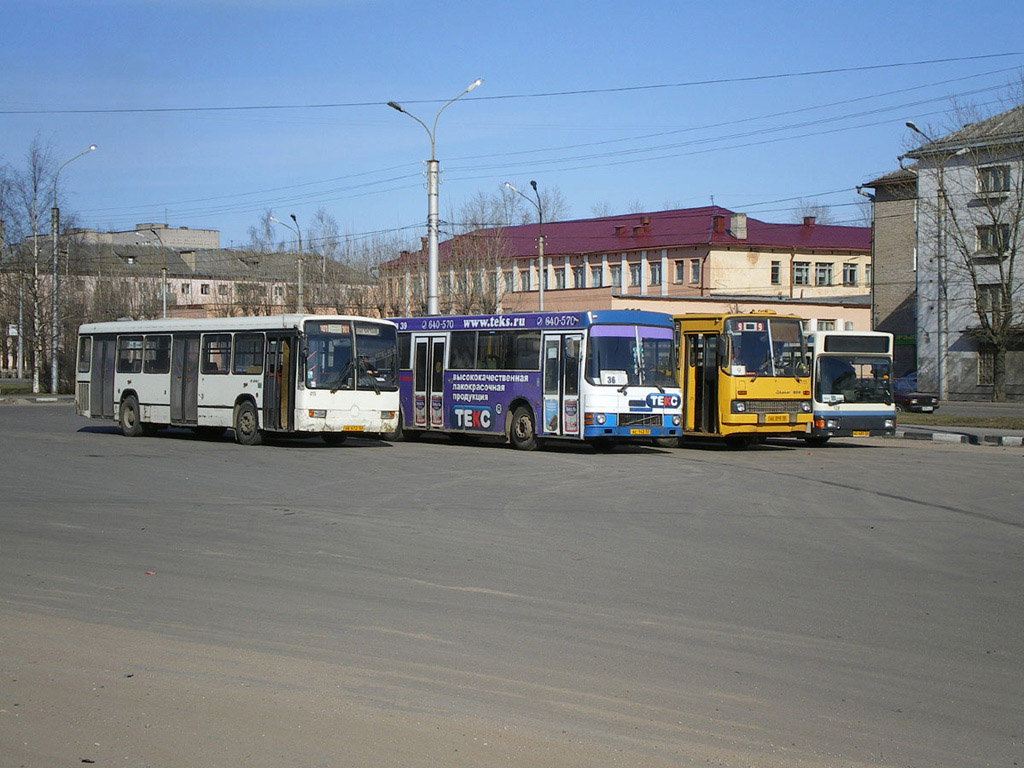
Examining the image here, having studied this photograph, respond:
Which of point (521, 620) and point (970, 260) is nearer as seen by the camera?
point (521, 620)

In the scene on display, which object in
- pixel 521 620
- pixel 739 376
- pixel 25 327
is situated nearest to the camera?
pixel 521 620

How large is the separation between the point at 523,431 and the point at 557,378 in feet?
5.63

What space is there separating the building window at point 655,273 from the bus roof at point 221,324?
54.3 meters

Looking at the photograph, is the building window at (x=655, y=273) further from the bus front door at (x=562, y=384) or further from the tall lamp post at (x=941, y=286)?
the bus front door at (x=562, y=384)

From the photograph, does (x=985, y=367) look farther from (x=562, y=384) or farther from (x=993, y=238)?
(x=562, y=384)

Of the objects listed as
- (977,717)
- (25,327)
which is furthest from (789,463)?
(25,327)

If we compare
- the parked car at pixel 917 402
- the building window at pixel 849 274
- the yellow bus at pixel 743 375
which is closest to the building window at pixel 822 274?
the building window at pixel 849 274

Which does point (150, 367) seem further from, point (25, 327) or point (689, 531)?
point (25, 327)

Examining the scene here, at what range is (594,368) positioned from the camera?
23422mm

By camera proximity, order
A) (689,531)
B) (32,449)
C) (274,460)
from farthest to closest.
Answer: (32,449), (274,460), (689,531)

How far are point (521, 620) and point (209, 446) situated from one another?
18.9 m

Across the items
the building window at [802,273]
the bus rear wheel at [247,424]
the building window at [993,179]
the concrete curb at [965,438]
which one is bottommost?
the concrete curb at [965,438]

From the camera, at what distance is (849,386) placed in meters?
26.0

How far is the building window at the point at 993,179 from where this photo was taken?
54.9 metres
